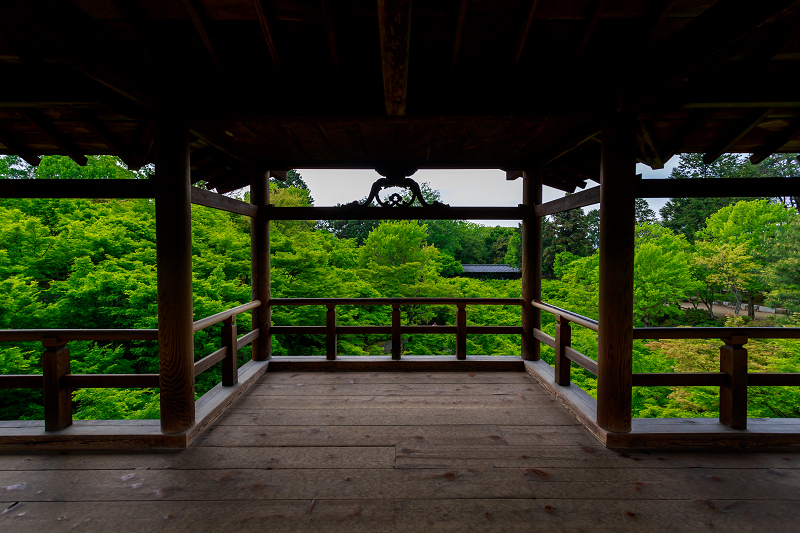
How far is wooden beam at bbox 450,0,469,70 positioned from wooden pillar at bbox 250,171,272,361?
2.93 m

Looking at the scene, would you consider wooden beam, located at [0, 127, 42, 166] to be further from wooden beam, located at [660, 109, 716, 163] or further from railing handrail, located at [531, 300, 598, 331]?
wooden beam, located at [660, 109, 716, 163]

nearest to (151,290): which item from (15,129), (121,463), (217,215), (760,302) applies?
(217,215)

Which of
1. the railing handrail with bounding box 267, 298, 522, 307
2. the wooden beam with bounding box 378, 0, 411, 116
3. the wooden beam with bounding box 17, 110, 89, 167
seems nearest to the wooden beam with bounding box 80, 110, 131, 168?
the wooden beam with bounding box 17, 110, 89, 167

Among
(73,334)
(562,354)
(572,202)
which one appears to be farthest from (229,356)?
(572,202)

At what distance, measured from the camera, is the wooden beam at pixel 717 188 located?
9.00 ft

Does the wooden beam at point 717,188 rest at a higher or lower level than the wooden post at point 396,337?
higher

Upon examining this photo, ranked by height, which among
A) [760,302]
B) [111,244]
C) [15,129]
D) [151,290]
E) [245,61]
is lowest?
[760,302]

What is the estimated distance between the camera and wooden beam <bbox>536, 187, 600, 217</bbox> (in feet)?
9.66

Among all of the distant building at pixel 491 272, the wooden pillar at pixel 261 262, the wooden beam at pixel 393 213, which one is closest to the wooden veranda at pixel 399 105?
the wooden beam at pixel 393 213

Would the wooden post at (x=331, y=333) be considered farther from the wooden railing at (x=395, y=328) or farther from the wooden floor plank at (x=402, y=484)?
the wooden floor plank at (x=402, y=484)

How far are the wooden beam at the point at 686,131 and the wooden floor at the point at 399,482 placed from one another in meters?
2.51

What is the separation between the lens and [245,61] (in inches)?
94.1

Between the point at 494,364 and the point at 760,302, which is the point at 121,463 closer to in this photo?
the point at 494,364

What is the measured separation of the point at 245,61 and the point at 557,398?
12.6ft
